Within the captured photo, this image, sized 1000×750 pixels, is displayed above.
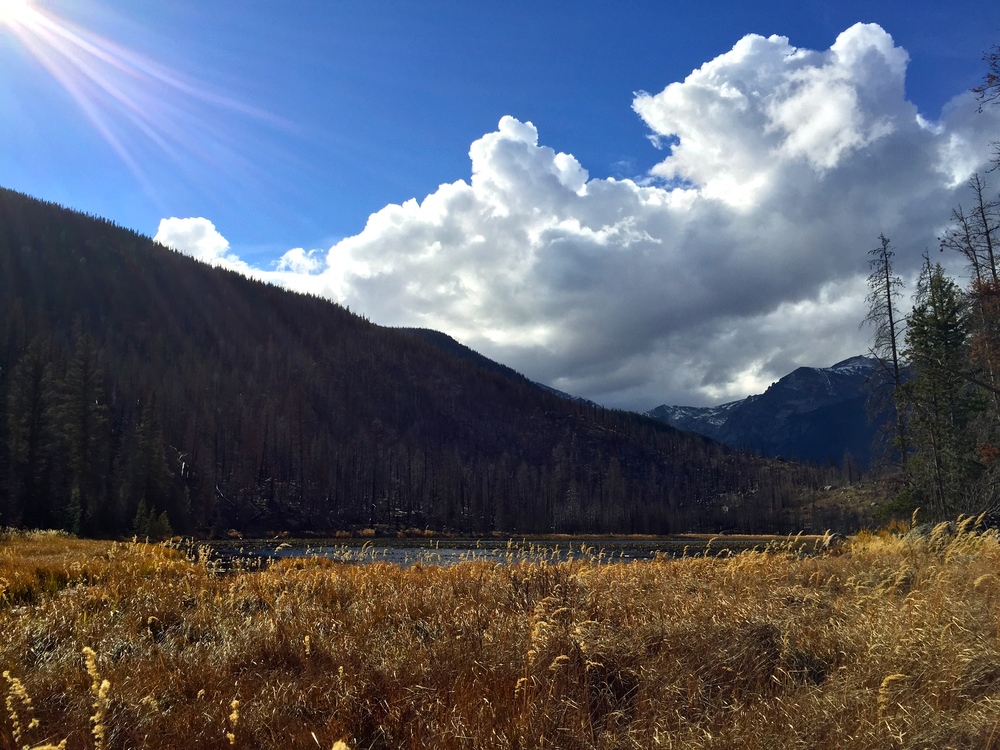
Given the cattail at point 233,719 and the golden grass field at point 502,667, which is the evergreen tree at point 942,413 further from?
the cattail at point 233,719

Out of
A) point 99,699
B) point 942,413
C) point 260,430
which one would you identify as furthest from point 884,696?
point 260,430

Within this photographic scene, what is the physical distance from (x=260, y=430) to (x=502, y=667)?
122m

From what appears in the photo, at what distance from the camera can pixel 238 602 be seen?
743 centimetres

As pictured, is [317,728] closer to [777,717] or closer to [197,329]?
[777,717]

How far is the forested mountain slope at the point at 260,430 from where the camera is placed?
50781mm

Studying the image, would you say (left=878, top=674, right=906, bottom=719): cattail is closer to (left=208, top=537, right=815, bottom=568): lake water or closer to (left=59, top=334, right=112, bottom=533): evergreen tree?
(left=208, top=537, right=815, bottom=568): lake water

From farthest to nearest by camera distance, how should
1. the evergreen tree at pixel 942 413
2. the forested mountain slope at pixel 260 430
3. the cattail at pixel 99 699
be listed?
the forested mountain slope at pixel 260 430 < the evergreen tree at pixel 942 413 < the cattail at pixel 99 699

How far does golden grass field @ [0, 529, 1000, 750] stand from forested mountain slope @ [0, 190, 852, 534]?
130 ft

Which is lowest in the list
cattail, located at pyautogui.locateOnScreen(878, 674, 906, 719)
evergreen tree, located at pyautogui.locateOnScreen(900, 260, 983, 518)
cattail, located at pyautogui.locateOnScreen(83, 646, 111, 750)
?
cattail, located at pyautogui.locateOnScreen(878, 674, 906, 719)

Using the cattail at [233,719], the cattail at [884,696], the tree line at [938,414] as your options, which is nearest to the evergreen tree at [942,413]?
the tree line at [938,414]

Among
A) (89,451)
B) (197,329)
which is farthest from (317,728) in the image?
(197,329)

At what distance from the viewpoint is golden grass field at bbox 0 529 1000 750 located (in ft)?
13.2

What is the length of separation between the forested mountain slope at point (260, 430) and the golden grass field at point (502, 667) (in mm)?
39722

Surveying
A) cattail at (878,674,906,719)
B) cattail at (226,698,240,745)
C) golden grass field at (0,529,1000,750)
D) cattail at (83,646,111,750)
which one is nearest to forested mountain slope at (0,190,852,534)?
golden grass field at (0,529,1000,750)
